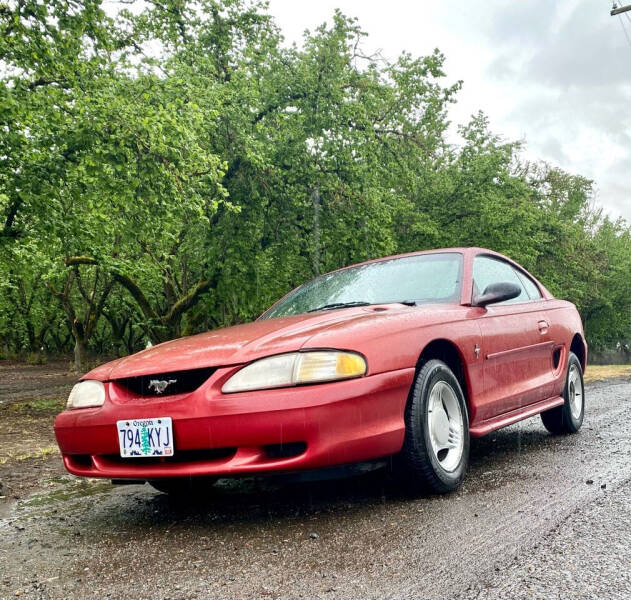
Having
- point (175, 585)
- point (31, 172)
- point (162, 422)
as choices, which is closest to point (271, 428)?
point (162, 422)

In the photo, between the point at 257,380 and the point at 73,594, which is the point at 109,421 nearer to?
the point at 257,380

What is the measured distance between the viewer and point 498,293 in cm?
447

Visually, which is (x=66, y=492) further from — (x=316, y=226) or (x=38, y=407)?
(x=316, y=226)

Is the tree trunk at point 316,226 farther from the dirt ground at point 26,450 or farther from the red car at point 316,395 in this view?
the red car at point 316,395

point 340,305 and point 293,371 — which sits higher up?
point 340,305

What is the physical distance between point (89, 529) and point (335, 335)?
Answer: 1.66 m

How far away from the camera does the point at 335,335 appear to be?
3.46 metres

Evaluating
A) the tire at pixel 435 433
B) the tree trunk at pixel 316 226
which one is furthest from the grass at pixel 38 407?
the tire at pixel 435 433

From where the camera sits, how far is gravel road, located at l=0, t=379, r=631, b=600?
97.8 inches

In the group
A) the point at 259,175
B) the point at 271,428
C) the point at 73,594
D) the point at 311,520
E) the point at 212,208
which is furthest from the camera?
the point at 259,175

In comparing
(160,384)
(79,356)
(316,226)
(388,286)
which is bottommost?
(79,356)

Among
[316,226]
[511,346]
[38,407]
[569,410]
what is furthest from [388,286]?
[316,226]

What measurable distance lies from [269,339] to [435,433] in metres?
1.11

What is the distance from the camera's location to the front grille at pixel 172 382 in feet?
11.2
